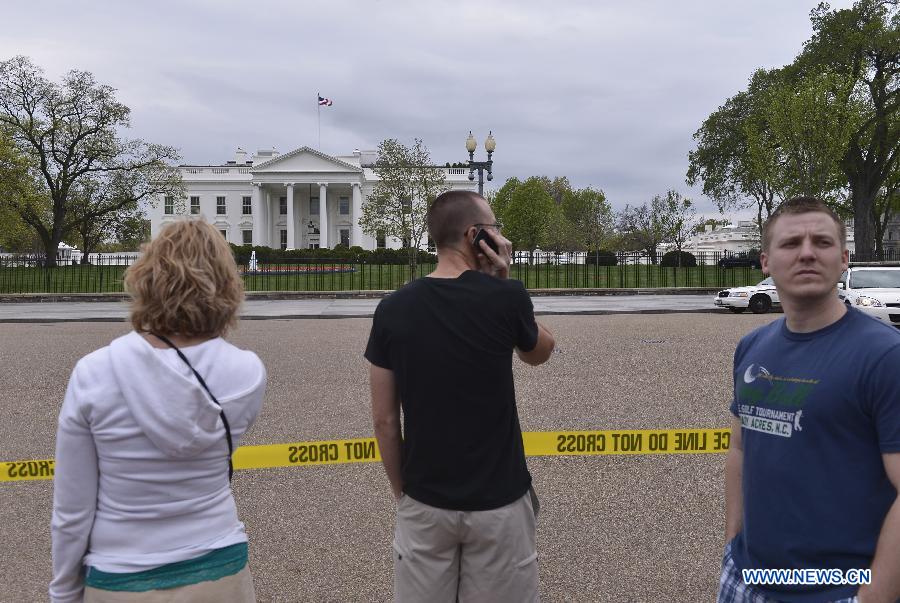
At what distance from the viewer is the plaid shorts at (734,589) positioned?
2.02m

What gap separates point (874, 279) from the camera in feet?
54.9

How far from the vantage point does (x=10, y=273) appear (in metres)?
32.6

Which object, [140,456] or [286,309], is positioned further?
[286,309]

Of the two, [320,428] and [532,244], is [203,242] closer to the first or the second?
[320,428]

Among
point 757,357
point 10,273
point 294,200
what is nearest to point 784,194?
point 10,273

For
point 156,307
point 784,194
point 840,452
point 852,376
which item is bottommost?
point 840,452

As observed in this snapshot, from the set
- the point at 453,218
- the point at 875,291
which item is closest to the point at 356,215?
the point at 875,291

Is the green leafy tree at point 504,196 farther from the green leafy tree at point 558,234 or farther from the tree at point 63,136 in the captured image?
the tree at point 63,136

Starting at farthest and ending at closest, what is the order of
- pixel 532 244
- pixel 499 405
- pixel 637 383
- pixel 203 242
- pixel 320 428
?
pixel 532 244, pixel 637 383, pixel 320 428, pixel 499 405, pixel 203 242

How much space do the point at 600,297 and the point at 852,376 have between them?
97.3ft

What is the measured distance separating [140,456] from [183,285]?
463 millimetres

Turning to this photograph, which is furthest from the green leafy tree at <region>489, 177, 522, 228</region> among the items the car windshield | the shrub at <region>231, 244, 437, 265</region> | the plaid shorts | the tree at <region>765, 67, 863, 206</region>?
the plaid shorts

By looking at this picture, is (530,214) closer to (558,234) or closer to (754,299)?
(558,234)

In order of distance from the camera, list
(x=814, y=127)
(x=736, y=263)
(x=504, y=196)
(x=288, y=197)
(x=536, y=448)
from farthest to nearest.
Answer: (x=504, y=196) → (x=288, y=197) → (x=736, y=263) → (x=814, y=127) → (x=536, y=448)
